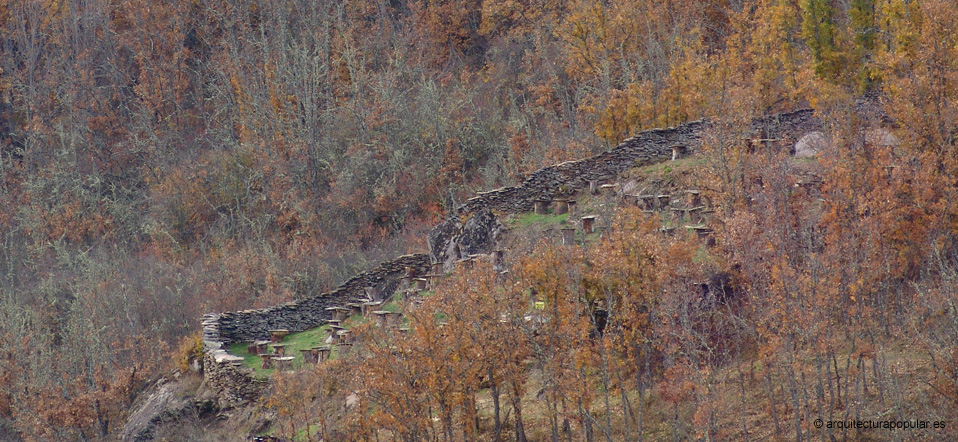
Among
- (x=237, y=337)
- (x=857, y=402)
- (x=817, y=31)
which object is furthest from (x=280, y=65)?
(x=857, y=402)

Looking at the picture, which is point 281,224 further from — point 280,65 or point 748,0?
point 748,0

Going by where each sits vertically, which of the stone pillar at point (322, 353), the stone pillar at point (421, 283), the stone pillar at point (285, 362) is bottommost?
the stone pillar at point (285, 362)

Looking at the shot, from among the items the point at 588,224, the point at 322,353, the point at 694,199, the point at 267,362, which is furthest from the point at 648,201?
the point at 267,362

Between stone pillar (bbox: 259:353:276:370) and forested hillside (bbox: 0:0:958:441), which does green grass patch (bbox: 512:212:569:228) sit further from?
stone pillar (bbox: 259:353:276:370)

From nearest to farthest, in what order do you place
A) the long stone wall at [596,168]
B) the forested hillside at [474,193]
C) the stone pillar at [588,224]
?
the forested hillside at [474,193] < the stone pillar at [588,224] < the long stone wall at [596,168]

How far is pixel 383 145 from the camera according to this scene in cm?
4700

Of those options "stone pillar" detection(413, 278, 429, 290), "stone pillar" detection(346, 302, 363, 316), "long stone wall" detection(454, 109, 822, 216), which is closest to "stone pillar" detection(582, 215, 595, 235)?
"long stone wall" detection(454, 109, 822, 216)

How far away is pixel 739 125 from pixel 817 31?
689cm

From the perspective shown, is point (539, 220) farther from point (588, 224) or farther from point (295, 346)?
point (295, 346)

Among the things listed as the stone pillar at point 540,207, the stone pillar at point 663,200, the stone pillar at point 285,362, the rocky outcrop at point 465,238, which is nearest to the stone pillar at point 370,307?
the rocky outcrop at point 465,238

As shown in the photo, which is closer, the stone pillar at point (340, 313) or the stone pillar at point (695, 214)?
the stone pillar at point (695, 214)

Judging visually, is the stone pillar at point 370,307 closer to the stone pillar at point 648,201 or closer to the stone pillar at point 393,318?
the stone pillar at point 393,318

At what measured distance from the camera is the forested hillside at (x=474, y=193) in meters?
19.9

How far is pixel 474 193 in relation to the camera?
3981 centimetres
